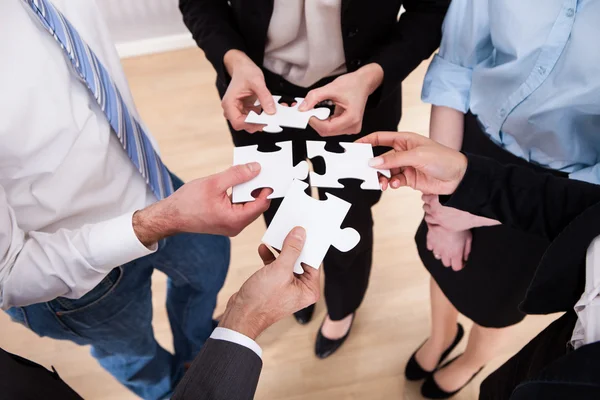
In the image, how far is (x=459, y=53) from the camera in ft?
3.49

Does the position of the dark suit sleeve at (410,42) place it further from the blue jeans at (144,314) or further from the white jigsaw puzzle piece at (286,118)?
the blue jeans at (144,314)

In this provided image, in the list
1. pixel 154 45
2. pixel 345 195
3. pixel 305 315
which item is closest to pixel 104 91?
pixel 345 195

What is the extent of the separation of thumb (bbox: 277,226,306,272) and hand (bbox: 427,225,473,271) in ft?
1.58

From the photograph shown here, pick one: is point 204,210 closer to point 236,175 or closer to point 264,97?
point 236,175

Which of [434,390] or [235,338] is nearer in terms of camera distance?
[235,338]

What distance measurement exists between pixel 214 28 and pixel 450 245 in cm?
89

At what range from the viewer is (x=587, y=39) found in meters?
0.83

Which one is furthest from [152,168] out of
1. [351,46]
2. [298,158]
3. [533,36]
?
[533,36]

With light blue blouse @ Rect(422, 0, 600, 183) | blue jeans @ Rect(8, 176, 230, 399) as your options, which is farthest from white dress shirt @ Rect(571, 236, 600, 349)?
blue jeans @ Rect(8, 176, 230, 399)

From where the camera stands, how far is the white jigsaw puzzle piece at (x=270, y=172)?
978 millimetres

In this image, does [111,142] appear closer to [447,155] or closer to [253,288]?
[253,288]

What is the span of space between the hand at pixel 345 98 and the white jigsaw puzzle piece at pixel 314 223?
8.8 inches

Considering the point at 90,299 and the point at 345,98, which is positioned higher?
the point at 345,98

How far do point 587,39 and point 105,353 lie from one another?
141cm
